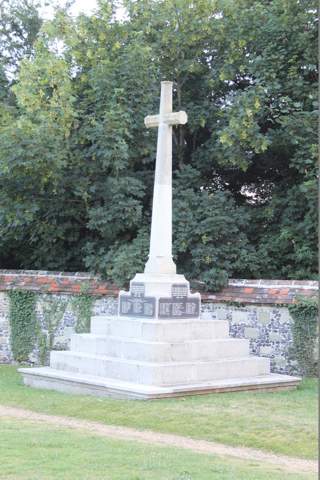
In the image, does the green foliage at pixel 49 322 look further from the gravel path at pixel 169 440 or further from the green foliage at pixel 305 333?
the gravel path at pixel 169 440

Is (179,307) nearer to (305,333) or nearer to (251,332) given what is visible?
(251,332)

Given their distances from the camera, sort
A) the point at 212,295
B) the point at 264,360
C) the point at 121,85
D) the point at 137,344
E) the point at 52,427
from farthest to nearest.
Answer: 1. the point at 121,85
2. the point at 212,295
3. the point at 264,360
4. the point at 137,344
5. the point at 52,427

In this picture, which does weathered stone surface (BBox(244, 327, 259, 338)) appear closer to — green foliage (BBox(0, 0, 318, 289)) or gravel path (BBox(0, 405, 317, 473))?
green foliage (BBox(0, 0, 318, 289))

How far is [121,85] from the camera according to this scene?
18.3 meters

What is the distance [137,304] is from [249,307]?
334cm

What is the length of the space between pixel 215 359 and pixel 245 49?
9.51 m

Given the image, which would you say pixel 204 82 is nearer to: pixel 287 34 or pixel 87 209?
pixel 287 34

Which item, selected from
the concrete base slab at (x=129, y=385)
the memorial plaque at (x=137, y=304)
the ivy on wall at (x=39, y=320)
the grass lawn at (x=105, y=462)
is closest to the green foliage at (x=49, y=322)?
the ivy on wall at (x=39, y=320)

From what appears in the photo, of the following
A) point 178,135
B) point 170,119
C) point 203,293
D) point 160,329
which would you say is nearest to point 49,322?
point 203,293

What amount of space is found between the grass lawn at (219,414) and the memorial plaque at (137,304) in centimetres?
175

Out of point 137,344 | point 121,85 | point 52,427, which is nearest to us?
point 52,427

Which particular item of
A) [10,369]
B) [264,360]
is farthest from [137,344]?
[10,369]

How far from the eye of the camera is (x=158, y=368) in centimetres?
1223

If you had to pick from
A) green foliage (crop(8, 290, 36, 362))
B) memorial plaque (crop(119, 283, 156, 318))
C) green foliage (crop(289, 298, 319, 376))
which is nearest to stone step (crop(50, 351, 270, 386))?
memorial plaque (crop(119, 283, 156, 318))
